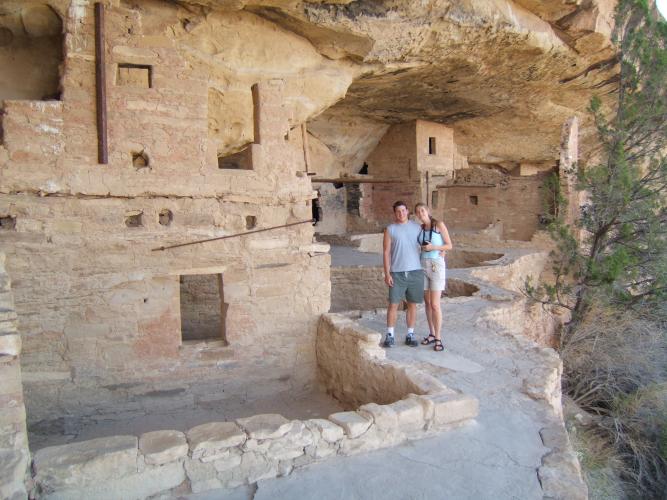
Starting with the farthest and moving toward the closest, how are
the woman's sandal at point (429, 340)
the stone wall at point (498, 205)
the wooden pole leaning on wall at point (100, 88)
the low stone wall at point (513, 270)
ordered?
the stone wall at point (498, 205), the low stone wall at point (513, 270), the woman's sandal at point (429, 340), the wooden pole leaning on wall at point (100, 88)

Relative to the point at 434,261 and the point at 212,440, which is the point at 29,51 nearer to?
the point at 434,261

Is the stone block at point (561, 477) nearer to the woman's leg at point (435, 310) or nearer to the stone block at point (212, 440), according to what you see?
the stone block at point (212, 440)

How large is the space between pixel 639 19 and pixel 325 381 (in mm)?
7542

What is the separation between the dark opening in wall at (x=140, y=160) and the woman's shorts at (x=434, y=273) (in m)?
2.46

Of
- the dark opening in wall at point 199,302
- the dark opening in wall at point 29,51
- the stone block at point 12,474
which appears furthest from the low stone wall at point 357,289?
the stone block at point 12,474

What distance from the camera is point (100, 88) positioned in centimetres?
384

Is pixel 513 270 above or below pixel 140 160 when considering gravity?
below

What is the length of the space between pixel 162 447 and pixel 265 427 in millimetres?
486

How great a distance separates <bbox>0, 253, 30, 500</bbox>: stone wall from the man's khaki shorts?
120 inches

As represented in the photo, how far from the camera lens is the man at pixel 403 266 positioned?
15.3 feet

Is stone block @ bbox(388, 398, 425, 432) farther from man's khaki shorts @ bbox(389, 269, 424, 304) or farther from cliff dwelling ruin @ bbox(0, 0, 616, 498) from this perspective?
man's khaki shorts @ bbox(389, 269, 424, 304)

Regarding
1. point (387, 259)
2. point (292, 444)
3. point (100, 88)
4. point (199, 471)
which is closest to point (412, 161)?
point (387, 259)

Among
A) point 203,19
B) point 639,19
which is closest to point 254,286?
point 203,19

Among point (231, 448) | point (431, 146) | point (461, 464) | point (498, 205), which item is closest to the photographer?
point (231, 448)
